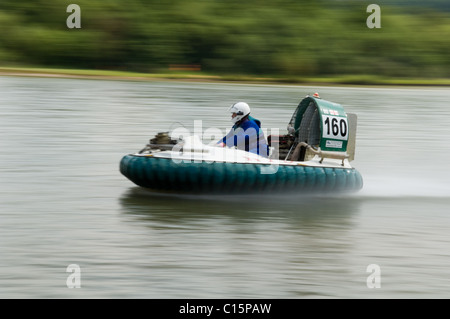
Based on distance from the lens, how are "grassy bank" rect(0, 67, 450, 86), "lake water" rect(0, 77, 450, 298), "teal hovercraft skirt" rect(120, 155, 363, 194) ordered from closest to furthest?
A: "lake water" rect(0, 77, 450, 298), "teal hovercraft skirt" rect(120, 155, 363, 194), "grassy bank" rect(0, 67, 450, 86)

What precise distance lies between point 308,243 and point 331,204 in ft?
5.91

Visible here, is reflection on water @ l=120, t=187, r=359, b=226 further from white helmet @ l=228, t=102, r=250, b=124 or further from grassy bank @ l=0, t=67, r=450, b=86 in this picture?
grassy bank @ l=0, t=67, r=450, b=86

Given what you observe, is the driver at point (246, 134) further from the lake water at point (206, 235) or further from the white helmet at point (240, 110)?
the lake water at point (206, 235)

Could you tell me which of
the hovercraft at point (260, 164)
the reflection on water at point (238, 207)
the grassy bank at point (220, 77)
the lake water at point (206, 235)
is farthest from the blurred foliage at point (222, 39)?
the reflection on water at point (238, 207)

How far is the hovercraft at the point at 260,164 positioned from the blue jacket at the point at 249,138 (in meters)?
0.15

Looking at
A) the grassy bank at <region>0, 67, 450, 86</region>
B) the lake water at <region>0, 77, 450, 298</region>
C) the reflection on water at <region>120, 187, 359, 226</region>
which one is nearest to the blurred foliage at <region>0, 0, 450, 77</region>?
the grassy bank at <region>0, 67, 450, 86</region>

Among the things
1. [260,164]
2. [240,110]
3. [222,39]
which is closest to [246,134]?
[240,110]

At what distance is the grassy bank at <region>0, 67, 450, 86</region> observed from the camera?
1598 inches

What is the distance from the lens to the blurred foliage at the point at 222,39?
4862 cm

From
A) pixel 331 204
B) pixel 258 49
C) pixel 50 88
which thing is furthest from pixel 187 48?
pixel 331 204

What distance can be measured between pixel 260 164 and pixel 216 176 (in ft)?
1.75

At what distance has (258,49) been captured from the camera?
51188 millimetres

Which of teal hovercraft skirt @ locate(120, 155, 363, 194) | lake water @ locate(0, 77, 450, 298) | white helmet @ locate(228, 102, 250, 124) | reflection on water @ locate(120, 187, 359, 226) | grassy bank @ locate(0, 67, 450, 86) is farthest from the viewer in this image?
grassy bank @ locate(0, 67, 450, 86)

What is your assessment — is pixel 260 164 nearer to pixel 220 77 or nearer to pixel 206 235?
pixel 206 235
